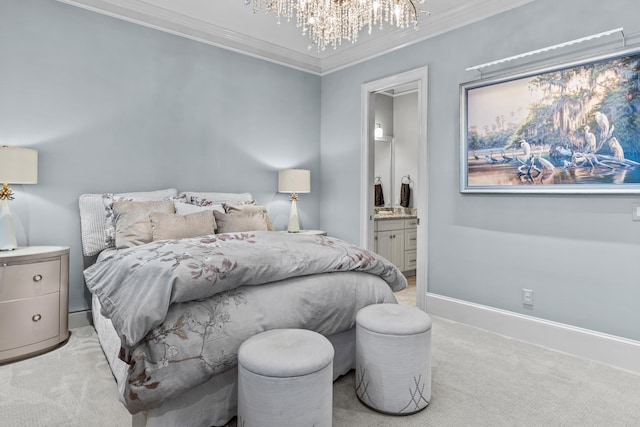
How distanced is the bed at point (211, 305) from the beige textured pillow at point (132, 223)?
1.40 ft

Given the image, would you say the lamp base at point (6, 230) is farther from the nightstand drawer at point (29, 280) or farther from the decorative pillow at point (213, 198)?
the decorative pillow at point (213, 198)

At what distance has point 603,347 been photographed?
2535 millimetres

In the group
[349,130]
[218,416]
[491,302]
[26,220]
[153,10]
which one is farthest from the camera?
[349,130]

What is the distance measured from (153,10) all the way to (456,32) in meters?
2.69

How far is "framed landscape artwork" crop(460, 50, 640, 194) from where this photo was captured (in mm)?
2438

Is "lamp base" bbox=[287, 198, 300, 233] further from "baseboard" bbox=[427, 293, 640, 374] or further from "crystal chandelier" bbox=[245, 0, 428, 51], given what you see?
"crystal chandelier" bbox=[245, 0, 428, 51]

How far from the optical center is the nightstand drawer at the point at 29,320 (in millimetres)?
2441

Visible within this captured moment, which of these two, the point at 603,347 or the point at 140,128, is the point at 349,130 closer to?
the point at 140,128

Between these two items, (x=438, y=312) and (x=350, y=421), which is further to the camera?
(x=438, y=312)

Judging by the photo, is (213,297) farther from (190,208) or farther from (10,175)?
(10,175)

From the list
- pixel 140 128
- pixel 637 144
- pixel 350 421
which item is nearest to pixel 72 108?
pixel 140 128

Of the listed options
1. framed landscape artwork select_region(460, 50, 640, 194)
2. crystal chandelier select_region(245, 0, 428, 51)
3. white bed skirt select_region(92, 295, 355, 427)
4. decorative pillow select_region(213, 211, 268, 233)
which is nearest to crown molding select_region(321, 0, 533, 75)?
framed landscape artwork select_region(460, 50, 640, 194)

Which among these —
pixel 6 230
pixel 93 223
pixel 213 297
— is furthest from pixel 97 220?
pixel 213 297

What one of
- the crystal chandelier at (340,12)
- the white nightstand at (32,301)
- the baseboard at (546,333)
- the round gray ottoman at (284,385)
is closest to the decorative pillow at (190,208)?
the white nightstand at (32,301)
